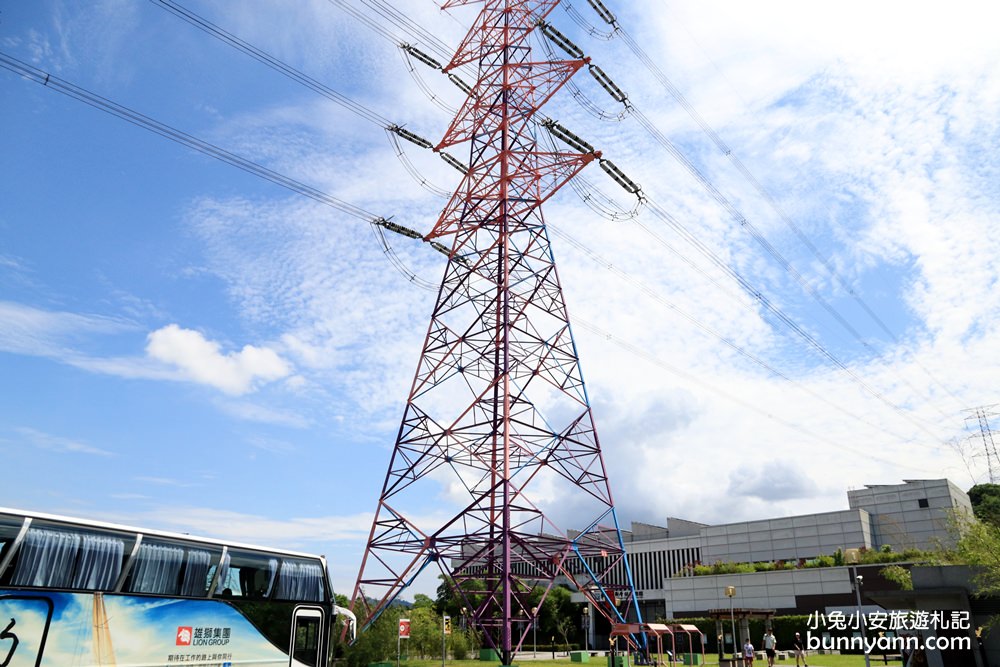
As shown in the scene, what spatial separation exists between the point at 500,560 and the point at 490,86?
2451cm

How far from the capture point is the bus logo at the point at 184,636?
1336 centimetres

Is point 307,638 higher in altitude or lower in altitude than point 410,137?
lower

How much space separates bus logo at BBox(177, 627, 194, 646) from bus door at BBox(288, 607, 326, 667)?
9.10 feet

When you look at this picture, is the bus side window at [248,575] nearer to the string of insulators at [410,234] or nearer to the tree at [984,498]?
the string of insulators at [410,234]

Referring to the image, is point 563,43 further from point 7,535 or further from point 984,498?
point 984,498

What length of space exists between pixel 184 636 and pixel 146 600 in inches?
43.3

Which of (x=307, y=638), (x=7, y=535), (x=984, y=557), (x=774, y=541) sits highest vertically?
(x=774, y=541)

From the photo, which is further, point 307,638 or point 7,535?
point 307,638

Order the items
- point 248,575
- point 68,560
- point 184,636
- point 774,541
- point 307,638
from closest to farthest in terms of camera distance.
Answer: point 68,560, point 184,636, point 248,575, point 307,638, point 774,541

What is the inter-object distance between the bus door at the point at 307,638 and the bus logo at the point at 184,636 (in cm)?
277

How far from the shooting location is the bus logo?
526 inches

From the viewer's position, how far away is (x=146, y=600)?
13055mm

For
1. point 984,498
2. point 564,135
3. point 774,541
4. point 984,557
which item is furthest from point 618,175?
point 984,498

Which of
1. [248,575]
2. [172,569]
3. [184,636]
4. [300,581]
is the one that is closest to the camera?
[184,636]
